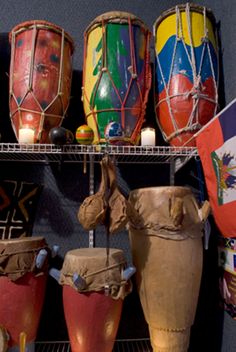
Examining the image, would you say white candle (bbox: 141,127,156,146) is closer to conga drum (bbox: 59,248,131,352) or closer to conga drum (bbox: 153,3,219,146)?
conga drum (bbox: 153,3,219,146)

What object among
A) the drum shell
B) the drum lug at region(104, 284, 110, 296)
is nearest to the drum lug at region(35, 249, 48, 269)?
the drum shell

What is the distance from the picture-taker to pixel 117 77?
1109mm

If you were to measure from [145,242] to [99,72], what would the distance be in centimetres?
64

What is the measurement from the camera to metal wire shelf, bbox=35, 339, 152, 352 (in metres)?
1.21

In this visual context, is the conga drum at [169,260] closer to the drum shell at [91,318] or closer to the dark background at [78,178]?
the drum shell at [91,318]

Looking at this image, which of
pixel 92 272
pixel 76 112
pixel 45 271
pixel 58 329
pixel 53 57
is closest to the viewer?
pixel 92 272

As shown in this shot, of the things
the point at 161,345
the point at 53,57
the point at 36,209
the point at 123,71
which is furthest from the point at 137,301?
the point at 53,57

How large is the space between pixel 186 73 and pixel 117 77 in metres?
0.26

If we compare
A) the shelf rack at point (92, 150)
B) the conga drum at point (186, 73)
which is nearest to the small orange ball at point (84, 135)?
the shelf rack at point (92, 150)

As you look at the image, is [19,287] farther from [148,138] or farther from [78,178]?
[148,138]

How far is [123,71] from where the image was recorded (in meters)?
1.12

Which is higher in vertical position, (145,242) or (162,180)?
(162,180)

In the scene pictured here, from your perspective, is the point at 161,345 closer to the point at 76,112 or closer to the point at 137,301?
the point at 137,301

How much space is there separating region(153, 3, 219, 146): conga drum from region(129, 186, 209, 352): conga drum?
0.91 feet
